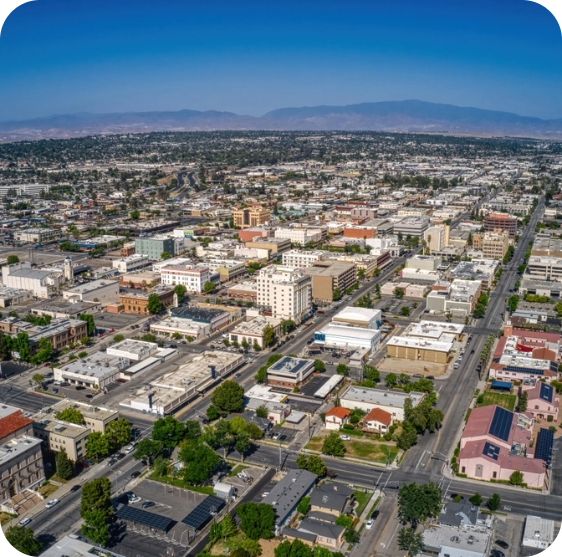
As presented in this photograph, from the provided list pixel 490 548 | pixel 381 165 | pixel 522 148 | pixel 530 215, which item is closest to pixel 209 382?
pixel 490 548

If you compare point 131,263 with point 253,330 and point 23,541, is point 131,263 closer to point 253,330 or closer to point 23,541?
point 253,330

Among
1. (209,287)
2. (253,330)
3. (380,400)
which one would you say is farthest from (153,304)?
(380,400)

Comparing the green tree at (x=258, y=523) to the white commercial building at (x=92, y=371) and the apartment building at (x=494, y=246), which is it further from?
the apartment building at (x=494, y=246)

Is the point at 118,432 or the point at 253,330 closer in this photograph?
the point at 118,432

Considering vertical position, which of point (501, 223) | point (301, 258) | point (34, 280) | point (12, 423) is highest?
point (501, 223)

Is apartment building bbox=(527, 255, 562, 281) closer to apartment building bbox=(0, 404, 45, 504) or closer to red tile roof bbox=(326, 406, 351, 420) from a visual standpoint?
red tile roof bbox=(326, 406, 351, 420)

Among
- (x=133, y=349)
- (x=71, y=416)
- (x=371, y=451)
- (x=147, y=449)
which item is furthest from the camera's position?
(x=133, y=349)
